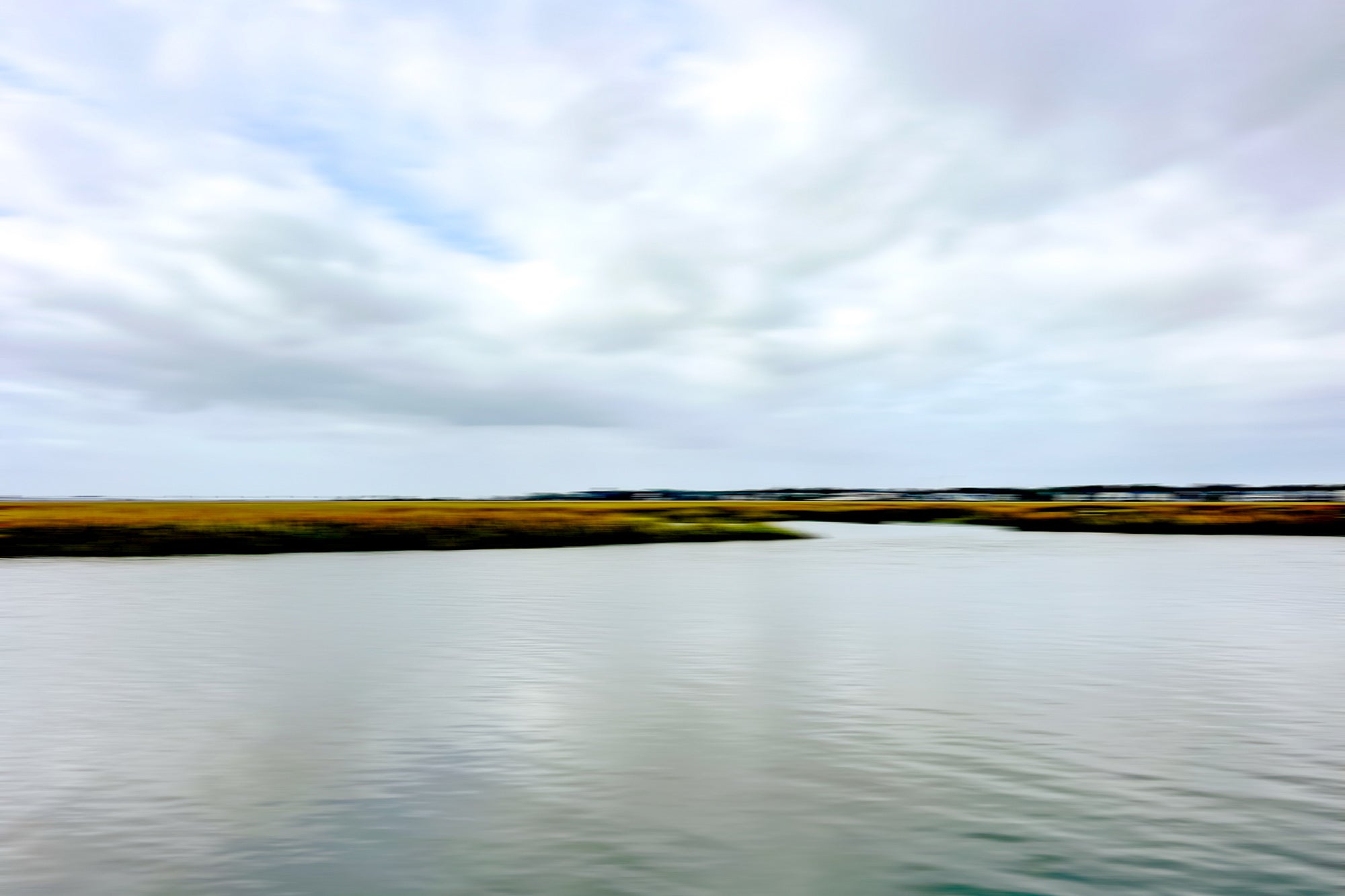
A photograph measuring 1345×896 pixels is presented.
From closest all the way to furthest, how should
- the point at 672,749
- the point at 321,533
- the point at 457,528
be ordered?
the point at 672,749 → the point at 321,533 → the point at 457,528

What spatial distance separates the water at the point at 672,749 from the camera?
1187 cm

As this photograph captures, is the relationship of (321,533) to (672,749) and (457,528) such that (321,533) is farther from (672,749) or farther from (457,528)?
(672,749)

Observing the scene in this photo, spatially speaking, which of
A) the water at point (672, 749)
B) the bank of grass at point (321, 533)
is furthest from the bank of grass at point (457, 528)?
the water at point (672, 749)

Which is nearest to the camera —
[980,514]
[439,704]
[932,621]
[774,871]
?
[774,871]

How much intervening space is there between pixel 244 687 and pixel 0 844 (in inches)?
421

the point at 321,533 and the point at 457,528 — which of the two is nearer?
the point at 321,533

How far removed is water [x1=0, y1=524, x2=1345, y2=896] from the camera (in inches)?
467

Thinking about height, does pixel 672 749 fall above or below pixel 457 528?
below

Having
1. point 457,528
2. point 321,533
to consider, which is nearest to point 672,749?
point 321,533

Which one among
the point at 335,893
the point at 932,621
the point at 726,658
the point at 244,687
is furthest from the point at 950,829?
the point at 932,621

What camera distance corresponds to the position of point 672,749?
57.6 ft

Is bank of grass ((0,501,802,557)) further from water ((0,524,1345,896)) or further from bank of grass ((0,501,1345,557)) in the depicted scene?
water ((0,524,1345,896))

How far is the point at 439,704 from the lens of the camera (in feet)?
69.8

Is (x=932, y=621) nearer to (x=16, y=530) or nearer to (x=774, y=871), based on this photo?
(x=774, y=871)
